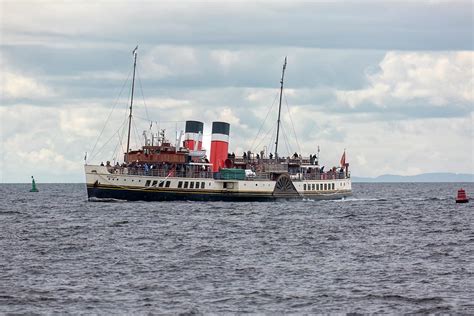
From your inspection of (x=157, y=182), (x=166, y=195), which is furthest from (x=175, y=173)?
(x=166, y=195)

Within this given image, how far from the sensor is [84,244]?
6100 centimetres

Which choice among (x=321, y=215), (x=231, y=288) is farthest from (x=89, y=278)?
(x=321, y=215)

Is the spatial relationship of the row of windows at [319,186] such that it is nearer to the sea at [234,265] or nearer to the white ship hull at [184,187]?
the white ship hull at [184,187]

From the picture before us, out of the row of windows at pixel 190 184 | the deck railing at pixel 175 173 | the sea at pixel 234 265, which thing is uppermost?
the deck railing at pixel 175 173

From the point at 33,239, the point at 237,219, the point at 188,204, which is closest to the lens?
the point at 33,239

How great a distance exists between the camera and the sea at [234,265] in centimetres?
3762

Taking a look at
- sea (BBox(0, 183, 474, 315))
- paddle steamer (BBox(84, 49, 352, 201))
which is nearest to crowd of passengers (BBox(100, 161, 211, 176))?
paddle steamer (BBox(84, 49, 352, 201))

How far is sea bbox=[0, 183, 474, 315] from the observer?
3762cm

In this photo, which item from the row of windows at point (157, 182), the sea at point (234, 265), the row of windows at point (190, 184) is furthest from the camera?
the row of windows at point (190, 184)

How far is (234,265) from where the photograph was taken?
49.6 m

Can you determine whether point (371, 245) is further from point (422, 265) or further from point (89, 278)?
point (89, 278)

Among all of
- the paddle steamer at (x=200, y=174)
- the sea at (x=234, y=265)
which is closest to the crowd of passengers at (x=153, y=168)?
the paddle steamer at (x=200, y=174)

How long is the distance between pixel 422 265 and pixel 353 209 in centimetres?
5619

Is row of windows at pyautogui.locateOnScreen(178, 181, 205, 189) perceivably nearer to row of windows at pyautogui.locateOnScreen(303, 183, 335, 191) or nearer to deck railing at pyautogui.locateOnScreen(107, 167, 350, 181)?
deck railing at pyautogui.locateOnScreen(107, 167, 350, 181)
